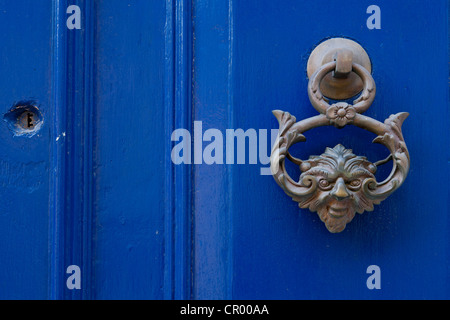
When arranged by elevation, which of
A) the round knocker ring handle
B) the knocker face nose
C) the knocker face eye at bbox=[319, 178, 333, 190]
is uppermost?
the round knocker ring handle

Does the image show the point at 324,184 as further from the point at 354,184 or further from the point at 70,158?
the point at 70,158

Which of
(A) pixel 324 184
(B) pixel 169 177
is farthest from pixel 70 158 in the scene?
(A) pixel 324 184

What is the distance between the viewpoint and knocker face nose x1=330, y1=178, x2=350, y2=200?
602 millimetres

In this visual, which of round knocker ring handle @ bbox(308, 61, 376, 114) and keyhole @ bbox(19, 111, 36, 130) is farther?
keyhole @ bbox(19, 111, 36, 130)

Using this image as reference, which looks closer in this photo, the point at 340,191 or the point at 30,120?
the point at 340,191

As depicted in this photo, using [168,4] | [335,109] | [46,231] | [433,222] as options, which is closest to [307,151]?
[335,109]

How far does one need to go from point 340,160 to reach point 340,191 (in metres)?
0.05

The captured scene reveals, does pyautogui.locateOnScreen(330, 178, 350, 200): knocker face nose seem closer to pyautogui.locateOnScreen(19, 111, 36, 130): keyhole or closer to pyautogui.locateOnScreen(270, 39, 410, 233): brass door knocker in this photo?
pyautogui.locateOnScreen(270, 39, 410, 233): brass door knocker

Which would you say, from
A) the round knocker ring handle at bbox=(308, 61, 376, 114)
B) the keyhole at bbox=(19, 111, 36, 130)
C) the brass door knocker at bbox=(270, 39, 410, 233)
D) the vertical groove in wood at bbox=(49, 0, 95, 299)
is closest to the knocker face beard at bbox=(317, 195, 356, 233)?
the brass door knocker at bbox=(270, 39, 410, 233)

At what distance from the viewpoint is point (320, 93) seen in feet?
2.07

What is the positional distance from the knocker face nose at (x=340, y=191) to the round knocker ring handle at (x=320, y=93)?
0.32 ft

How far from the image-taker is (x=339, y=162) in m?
0.63

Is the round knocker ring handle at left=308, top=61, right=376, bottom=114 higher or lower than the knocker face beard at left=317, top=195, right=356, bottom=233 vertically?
higher

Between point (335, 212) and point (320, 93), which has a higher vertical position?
point (320, 93)
